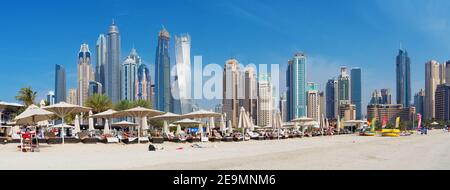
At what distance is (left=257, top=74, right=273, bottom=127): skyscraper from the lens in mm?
133875

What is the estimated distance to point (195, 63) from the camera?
194ft

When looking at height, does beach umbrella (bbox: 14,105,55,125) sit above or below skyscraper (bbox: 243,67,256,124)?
below

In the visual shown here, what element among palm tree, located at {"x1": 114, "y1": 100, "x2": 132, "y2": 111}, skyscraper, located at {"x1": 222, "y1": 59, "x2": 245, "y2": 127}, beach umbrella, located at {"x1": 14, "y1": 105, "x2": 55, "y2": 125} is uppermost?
skyscraper, located at {"x1": 222, "y1": 59, "x2": 245, "y2": 127}

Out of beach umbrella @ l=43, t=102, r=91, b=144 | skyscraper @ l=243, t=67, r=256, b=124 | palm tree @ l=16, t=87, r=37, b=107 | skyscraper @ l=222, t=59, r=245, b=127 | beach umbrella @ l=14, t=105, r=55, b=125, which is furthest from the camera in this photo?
skyscraper @ l=243, t=67, r=256, b=124

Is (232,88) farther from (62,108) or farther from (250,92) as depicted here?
(62,108)

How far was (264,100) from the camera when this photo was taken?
143125mm

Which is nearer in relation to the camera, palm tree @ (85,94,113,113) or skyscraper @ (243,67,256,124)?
palm tree @ (85,94,113,113)

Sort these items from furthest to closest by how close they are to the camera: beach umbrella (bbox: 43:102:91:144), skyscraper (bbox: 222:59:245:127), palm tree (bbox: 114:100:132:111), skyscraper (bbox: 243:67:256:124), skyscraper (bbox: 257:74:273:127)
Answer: skyscraper (bbox: 243:67:256:124) < skyscraper (bbox: 222:59:245:127) < skyscraper (bbox: 257:74:273:127) < palm tree (bbox: 114:100:132:111) < beach umbrella (bbox: 43:102:91:144)

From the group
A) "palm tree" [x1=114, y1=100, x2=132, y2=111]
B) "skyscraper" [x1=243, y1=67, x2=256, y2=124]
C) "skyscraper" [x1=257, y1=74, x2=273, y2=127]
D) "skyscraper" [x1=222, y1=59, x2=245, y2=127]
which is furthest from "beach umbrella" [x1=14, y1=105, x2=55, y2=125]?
"skyscraper" [x1=243, y1=67, x2=256, y2=124]

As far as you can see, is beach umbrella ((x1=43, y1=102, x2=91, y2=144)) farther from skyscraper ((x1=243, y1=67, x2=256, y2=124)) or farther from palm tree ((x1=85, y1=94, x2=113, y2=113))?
skyscraper ((x1=243, y1=67, x2=256, y2=124))
